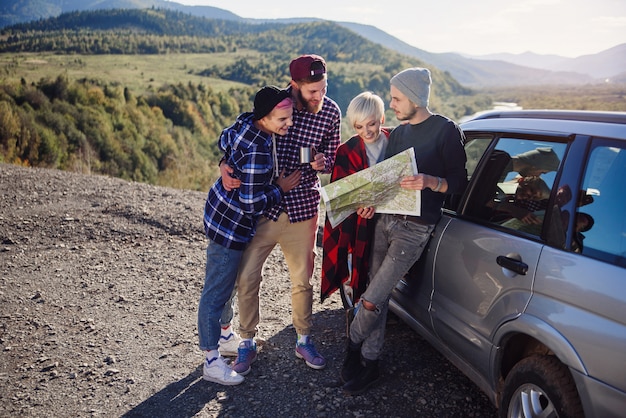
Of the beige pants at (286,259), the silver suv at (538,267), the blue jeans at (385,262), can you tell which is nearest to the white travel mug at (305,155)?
the beige pants at (286,259)

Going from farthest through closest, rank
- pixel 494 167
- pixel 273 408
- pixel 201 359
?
pixel 201 359 < pixel 273 408 < pixel 494 167

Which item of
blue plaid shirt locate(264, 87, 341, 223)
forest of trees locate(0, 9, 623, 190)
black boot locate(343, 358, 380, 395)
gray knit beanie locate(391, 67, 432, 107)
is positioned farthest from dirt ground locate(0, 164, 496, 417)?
forest of trees locate(0, 9, 623, 190)

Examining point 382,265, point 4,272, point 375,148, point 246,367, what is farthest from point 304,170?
point 4,272

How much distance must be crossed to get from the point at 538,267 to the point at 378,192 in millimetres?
989

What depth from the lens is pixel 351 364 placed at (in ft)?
10.4

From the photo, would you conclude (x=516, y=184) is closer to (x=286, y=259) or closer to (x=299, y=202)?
(x=299, y=202)

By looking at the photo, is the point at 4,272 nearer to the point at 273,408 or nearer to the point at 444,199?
the point at 273,408

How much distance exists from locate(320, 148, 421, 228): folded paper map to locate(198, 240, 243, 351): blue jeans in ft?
2.41

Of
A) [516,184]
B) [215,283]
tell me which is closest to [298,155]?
[215,283]

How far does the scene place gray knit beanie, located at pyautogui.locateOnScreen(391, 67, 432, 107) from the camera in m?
2.66

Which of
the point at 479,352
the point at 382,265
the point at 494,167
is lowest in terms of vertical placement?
the point at 479,352

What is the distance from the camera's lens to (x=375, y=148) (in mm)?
3084

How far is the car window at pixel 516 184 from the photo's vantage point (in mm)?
2334

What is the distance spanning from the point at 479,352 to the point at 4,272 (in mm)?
4845
